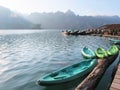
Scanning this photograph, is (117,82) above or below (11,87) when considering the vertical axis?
above

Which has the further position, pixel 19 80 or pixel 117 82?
pixel 19 80

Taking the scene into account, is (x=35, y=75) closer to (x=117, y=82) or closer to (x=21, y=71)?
(x=21, y=71)

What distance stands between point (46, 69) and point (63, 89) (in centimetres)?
742

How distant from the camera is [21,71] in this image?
21.7 m

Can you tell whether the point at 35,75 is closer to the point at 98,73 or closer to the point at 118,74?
the point at 98,73

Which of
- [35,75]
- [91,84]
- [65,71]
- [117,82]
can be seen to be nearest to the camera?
[117,82]

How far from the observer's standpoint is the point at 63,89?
1537 cm

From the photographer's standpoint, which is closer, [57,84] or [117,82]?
[117,82]

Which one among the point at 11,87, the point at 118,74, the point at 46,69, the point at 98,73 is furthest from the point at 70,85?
the point at 46,69

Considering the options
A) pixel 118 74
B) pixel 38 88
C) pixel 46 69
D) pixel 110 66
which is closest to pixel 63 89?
pixel 38 88

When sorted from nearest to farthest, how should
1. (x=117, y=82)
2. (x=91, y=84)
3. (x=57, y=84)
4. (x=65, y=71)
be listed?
(x=117, y=82), (x=91, y=84), (x=57, y=84), (x=65, y=71)

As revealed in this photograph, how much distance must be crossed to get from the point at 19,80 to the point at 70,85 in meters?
5.42

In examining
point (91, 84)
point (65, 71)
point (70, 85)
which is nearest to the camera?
point (91, 84)

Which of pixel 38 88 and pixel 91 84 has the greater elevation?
pixel 91 84
